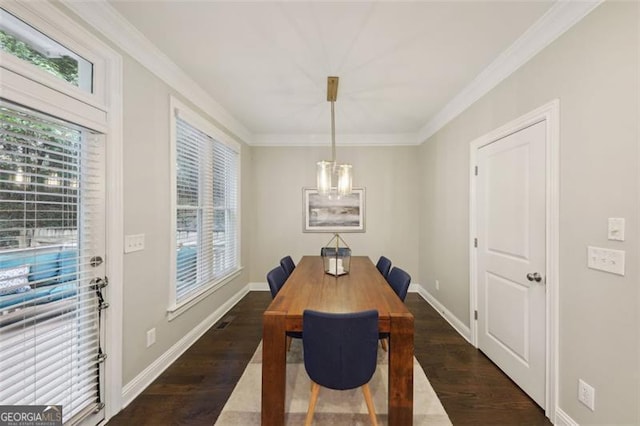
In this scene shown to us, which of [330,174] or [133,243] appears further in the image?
[330,174]

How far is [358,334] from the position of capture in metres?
1.34

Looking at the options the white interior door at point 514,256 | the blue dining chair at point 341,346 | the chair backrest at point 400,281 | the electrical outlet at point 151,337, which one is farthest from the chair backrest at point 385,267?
the electrical outlet at point 151,337

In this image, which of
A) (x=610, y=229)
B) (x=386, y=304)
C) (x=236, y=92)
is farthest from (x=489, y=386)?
(x=236, y=92)

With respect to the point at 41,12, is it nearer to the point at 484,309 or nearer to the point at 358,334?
the point at 358,334

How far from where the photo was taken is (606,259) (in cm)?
131

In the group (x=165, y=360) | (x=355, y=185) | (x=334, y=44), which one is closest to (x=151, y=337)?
(x=165, y=360)

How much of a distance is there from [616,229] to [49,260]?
2937mm

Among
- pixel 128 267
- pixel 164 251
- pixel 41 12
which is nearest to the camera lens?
pixel 41 12

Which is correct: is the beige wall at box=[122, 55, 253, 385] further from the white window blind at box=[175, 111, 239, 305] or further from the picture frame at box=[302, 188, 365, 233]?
the picture frame at box=[302, 188, 365, 233]

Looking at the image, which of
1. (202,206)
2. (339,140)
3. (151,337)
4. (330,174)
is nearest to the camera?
(151,337)

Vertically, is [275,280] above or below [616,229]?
below

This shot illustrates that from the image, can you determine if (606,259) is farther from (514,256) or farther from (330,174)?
(330,174)

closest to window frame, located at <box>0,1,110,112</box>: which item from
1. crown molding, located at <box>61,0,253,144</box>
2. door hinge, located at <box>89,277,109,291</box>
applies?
crown molding, located at <box>61,0,253,144</box>

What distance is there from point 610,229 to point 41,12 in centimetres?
309
